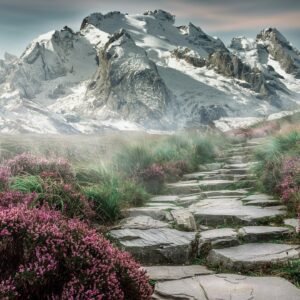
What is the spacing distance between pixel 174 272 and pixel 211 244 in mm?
852

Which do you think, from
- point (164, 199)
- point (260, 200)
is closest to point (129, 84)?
point (164, 199)

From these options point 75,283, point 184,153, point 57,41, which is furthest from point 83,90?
point 75,283

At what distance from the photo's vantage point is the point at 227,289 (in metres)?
3.77

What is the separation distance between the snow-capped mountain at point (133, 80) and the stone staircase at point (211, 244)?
281 feet

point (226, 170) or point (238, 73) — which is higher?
point (238, 73)

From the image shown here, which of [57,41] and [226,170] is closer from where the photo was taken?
[226,170]

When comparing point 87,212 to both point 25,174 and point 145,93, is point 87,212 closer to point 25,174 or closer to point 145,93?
point 25,174

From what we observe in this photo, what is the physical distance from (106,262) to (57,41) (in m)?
170

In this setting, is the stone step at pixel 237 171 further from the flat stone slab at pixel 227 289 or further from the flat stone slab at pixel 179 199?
the flat stone slab at pixel 227 289

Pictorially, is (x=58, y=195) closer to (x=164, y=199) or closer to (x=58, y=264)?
(x=58, y=264)

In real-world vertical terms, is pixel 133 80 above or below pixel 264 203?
above

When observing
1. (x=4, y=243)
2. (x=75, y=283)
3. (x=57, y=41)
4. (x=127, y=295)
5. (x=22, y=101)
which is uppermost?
(x=57, y=41)

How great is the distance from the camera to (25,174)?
648 centimetres

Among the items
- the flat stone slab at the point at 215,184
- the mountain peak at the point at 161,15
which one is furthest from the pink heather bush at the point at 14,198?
the mountain peak at the point at 161,15
